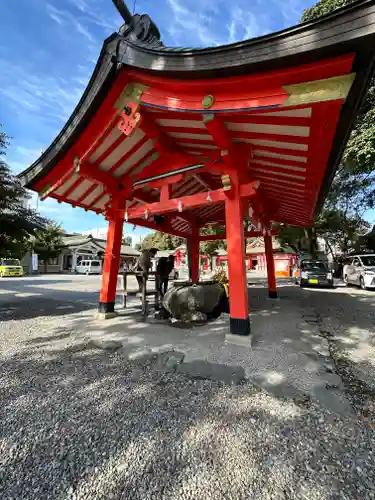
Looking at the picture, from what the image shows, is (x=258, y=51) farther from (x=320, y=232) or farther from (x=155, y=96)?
(x=320, y=232)

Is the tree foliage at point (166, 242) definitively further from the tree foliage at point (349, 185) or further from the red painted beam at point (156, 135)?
the red painted beam at point (156, 135)

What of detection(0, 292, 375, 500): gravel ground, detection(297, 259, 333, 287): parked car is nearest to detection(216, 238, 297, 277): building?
detection(297, 259, 333, 287): parked car

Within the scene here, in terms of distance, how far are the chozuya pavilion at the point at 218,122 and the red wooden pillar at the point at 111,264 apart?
0.08 ft

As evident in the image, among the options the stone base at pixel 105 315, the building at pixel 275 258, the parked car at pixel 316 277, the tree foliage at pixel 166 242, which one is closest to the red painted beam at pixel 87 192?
the stone base at pixel 105 315

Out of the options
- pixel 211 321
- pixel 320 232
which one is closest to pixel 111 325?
pixel 211 321

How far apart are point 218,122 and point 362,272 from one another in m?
13.6

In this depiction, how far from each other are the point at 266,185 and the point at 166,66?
383 cm

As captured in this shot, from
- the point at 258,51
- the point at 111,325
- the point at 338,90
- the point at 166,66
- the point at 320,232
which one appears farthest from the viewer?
the point at 320,232

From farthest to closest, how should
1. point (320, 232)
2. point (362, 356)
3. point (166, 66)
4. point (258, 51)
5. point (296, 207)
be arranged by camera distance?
point (320, 232) → point (296, 207) → point (362, 356) → point (166, 66) → point (258, 51)

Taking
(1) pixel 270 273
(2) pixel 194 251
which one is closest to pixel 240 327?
(1) pixel 270 273

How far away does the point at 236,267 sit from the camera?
12.7ft

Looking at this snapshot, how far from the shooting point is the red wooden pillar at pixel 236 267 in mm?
3793

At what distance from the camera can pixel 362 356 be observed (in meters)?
3.60

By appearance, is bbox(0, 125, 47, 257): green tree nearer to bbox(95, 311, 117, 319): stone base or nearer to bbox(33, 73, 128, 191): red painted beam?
bbox(33, 73, 128, 191): red painted beam
